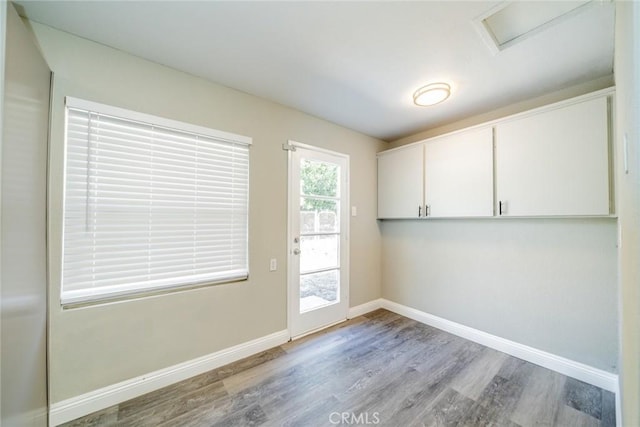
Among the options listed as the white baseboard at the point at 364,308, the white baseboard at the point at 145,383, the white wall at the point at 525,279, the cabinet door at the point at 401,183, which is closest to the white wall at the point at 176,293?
the white baseboard at the point at 145,383

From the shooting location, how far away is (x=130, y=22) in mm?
1525

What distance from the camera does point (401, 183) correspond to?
10.7 ft

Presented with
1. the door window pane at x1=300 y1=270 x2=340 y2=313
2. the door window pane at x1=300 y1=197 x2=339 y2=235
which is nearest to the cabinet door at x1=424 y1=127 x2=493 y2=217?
the door window pane at x1=300 y1=197 x2=339 y2=235

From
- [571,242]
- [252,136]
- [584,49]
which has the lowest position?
[571,242]

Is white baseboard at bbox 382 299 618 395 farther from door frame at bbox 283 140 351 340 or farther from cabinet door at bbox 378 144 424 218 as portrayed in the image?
cabinet door at bbox 378 144 424 218

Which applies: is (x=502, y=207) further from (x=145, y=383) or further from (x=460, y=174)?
(x=145, y=383)

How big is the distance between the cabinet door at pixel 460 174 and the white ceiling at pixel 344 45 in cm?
45

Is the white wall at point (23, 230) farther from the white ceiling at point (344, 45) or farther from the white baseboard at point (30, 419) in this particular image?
the white ceiling at point (344, 45)

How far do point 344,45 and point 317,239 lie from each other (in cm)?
198

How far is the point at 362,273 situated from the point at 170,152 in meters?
2.72

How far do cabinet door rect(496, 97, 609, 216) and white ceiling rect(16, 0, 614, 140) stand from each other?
A: 1.19ft

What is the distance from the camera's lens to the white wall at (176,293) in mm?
1563

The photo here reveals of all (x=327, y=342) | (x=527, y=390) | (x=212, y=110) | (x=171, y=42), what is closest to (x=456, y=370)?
(x=527, y=390)

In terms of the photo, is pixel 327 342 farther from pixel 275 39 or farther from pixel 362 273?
pixel 275 39
